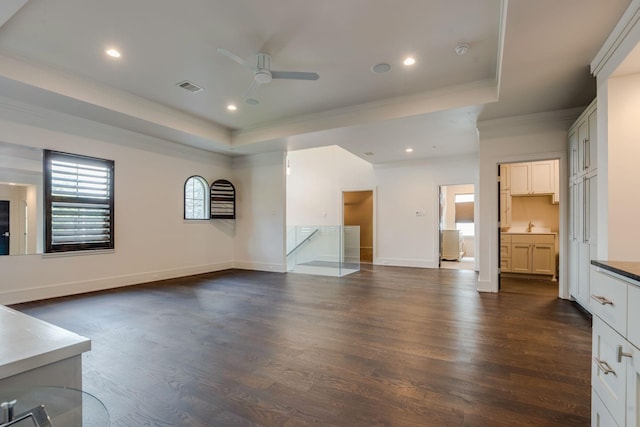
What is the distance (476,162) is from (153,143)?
7.10 m

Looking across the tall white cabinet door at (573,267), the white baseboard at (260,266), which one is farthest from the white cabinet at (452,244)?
the white baseboard at (260,266)

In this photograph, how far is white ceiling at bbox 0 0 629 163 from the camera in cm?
277

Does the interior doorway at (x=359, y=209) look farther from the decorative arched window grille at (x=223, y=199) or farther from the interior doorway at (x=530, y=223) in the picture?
the interior doorway at (x=530, y=223)

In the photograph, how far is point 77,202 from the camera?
4871 mm

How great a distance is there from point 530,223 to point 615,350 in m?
6.46

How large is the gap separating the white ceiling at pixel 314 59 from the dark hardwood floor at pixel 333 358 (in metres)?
2.79

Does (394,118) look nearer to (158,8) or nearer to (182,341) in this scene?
(158,8)

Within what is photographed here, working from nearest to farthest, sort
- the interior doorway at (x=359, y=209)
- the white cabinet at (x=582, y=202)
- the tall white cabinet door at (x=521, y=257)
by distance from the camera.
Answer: the white cabinet at (x=582, y=202)
the tall white cabinet door at (x=521, y=257)
the interior doorway at (x=359, y=209)

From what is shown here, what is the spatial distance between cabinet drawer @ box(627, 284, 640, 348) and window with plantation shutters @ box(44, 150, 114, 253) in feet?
20.4

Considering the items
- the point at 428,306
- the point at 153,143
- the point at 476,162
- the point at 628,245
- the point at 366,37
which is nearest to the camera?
the point at 628,245

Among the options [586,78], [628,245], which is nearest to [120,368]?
[628,245]

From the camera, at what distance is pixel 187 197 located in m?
6.64

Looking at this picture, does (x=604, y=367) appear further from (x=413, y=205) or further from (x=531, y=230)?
(x=413, y=205)

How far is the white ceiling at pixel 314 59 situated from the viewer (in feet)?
9.09
